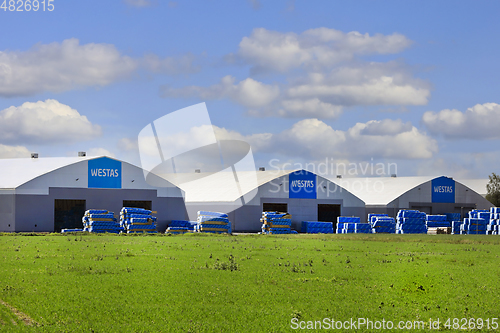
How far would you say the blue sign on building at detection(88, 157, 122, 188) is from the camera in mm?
47406

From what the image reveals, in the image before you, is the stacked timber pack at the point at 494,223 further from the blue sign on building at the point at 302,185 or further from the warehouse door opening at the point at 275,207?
the warehouse door opening at the point at 275,207

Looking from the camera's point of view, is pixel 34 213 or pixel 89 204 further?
pixel 89 204

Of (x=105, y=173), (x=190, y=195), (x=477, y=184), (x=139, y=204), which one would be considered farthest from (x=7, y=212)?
(x=477, y=184)

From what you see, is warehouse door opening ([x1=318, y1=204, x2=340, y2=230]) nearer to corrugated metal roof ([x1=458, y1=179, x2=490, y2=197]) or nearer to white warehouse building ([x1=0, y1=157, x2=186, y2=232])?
white warehouse building ([x1=0, y1=157, x2=186, y2=232])

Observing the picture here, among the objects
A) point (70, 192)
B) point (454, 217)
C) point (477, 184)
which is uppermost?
point (477, 184)

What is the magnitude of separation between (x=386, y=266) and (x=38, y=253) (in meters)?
14.0

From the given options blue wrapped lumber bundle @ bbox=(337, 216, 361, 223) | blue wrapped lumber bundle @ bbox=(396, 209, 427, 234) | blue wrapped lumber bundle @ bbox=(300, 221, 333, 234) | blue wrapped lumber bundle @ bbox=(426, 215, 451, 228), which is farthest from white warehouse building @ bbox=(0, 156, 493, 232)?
blue wrapped lumber bundle @ bbox=(396, 209, 427, 234)

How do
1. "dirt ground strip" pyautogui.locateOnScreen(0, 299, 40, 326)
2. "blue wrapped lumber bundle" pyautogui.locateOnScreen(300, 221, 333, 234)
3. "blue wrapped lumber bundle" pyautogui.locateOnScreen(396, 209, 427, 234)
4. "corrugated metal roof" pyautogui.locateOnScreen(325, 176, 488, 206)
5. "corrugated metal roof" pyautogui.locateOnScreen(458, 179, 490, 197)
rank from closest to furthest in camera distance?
"dirt ground strip" pyautogui.locateOnScreen(0, 299, 40, 326)
"blue wrapped lumber bundle" pyautogui.locateOnScreen(396, 209, 427, 234)
"blue wrapped lumber bundle" pyautogui.locateOnScreen(300, 221, 333, 234)
"corrugated metal roof" pyautogui.locateOnScreen(325, 176, 488, 206)
"corrugated metal roof" pyautogui.locateOnScreen(458, 179, 490, 197)

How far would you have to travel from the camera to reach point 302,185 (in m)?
56.6

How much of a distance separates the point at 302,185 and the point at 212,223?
553 inches

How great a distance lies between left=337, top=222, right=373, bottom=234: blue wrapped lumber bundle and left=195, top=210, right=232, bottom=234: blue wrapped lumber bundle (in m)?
12.3

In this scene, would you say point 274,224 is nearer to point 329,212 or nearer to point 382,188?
point 329,212

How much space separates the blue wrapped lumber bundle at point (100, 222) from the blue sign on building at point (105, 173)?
3885mm

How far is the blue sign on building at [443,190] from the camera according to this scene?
63938mm
